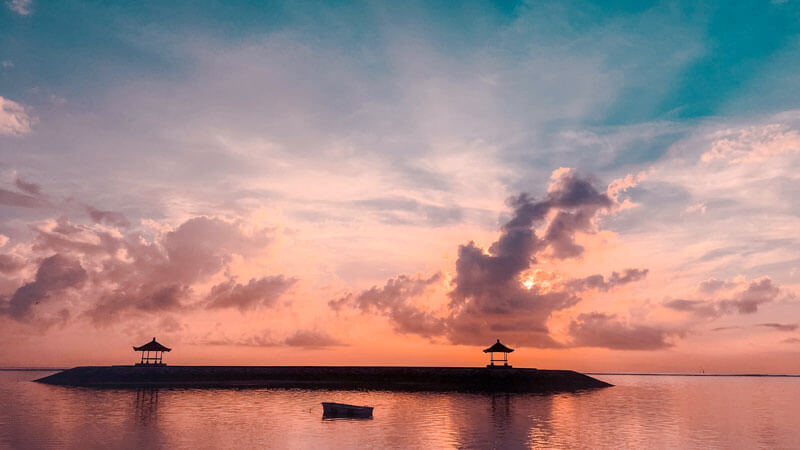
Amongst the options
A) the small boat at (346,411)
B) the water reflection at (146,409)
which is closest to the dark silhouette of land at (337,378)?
the water reflection at (146,409)

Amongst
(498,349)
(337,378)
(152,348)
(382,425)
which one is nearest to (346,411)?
(382,425)

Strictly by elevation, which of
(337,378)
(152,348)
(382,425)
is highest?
(152,348)

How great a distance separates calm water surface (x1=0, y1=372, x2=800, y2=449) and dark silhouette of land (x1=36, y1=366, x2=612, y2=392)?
Answer: 22.4 meters

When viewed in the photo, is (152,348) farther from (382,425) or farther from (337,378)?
(382,425)

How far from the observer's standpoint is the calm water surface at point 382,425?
44000 millimetres

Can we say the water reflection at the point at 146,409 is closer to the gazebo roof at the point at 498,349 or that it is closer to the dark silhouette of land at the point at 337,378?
the dark silhouette of land at the point at 337,378

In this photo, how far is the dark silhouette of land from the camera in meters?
105

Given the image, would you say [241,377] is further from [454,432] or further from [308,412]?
[454,432]

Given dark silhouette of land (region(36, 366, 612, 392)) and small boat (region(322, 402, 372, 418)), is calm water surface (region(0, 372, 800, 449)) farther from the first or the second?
dark silhouette of land (region(36, 366, 612, 392))

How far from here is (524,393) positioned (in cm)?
9831

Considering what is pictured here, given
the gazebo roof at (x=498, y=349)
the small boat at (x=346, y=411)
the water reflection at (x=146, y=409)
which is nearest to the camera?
the water reflection at (x=146, y=409)

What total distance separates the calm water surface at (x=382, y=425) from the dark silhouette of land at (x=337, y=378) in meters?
22.4

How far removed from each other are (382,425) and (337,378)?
6254 cm

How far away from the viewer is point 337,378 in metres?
113
